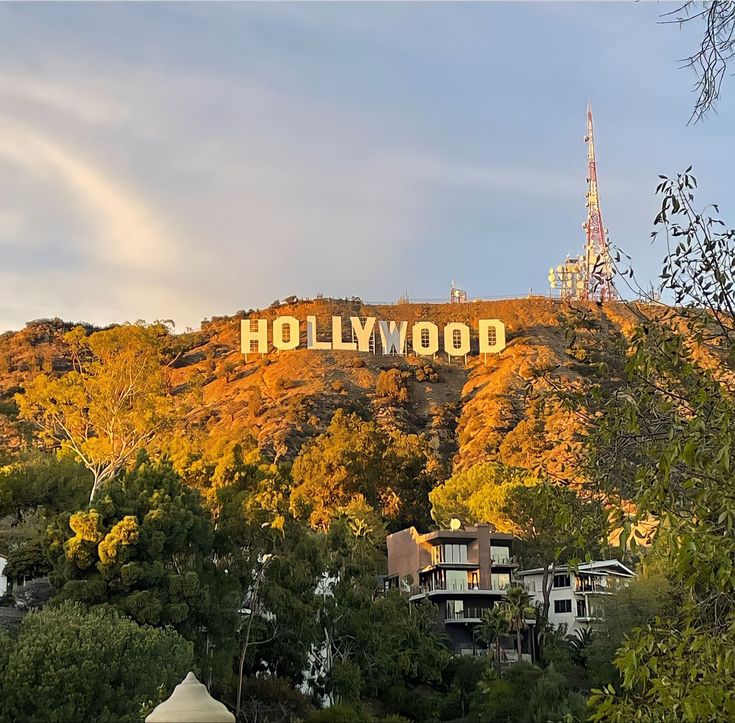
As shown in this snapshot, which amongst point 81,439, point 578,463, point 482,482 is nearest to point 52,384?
point 81,439

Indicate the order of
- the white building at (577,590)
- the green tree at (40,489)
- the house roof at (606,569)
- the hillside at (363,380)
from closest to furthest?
the green tree at (40,489) → the white building at (577,590) → the house roof at (606,569) → the hillside at (363,380)

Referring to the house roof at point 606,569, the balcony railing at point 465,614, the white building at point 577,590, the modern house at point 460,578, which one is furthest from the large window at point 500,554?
the balcony railing at point 465,614

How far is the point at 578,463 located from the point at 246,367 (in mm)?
90207

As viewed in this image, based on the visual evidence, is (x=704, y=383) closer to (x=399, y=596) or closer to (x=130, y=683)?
(x=130, y=683)

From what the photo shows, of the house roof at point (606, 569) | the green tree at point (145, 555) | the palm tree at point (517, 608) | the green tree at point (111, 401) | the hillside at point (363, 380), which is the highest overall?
the hillside at point (363, 380)

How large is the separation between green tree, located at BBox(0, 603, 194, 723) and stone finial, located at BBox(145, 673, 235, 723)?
514 inches

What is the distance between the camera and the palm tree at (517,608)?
38.5 metres

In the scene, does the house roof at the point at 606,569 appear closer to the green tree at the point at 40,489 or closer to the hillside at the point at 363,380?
the hillside at the point at 363,380

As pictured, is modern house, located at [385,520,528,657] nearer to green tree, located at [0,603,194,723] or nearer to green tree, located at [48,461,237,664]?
green tree, located at [48,461,237,664]

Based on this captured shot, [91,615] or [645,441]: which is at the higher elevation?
[645,441]

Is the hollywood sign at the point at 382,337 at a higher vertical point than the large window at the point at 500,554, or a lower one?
higher

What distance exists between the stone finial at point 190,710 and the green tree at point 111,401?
30.5 metres

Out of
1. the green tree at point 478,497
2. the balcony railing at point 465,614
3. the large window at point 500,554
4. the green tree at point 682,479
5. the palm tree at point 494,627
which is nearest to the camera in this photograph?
the green tree at point 682,479

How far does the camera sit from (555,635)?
41.3 metres
